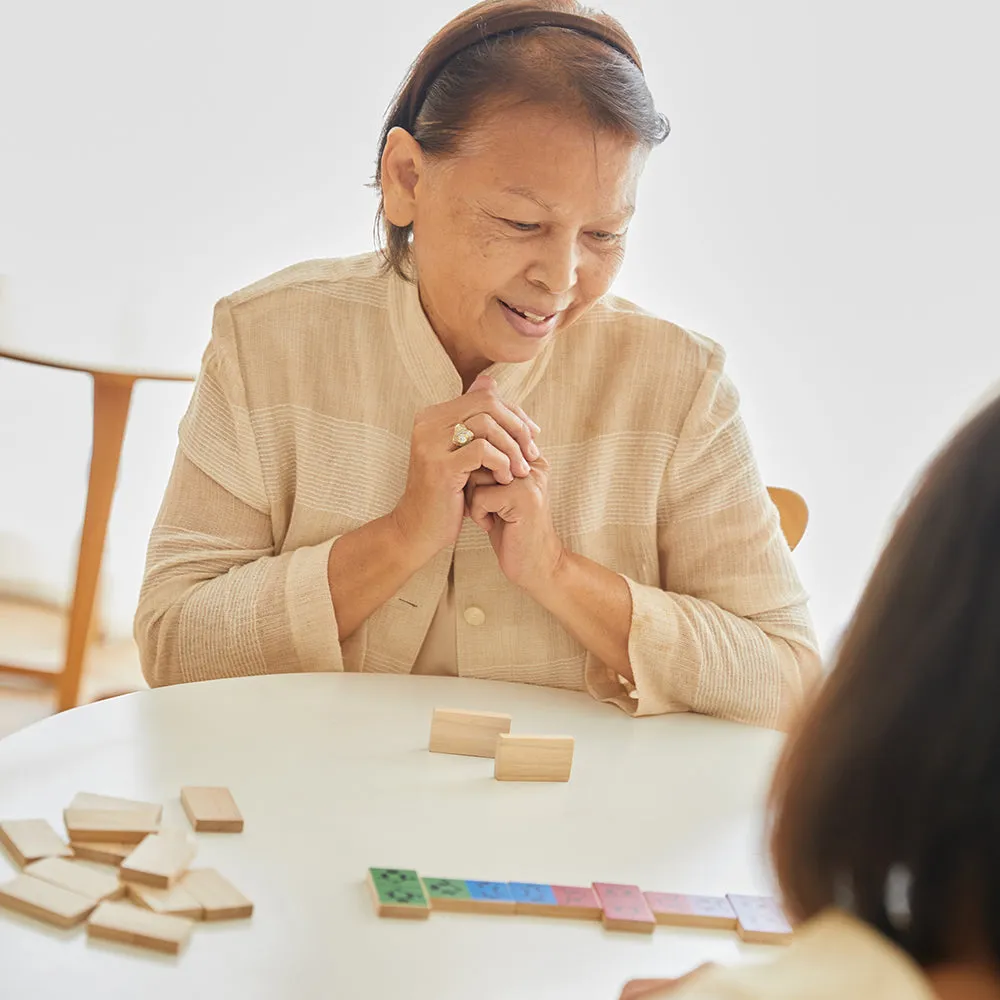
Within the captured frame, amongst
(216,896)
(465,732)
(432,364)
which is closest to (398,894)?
(216,896)

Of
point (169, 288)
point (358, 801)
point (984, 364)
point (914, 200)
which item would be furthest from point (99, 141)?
point (358, 801)

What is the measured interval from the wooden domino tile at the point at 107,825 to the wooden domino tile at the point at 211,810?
0.04 m

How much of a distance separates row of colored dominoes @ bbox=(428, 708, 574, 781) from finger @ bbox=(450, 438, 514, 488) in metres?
0.33

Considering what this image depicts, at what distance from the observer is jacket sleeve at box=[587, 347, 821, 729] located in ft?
5.50

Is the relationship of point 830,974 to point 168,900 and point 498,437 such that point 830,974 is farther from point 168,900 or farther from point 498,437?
point 498,437

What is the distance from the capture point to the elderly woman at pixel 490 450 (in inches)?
64.3

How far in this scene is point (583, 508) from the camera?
1.83 meters

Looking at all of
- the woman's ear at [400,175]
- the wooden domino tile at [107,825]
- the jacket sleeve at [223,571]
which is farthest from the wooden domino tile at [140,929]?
the woman's ear at [400,175]

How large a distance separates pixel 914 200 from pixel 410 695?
2.27 m

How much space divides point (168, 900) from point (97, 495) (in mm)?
2232

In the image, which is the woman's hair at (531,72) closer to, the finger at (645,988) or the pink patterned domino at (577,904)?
the pink patterned domino at (577,904)

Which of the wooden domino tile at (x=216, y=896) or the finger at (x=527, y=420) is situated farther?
the finger at (x=527, y=420)

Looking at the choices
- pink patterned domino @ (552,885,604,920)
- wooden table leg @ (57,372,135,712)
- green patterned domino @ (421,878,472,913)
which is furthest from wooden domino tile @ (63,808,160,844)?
wooden table leg @ (57,372,135,712)

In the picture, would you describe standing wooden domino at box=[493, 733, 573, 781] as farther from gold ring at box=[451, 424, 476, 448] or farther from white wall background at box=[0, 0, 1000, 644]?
white wall background at box=[0, 0, 1000, 644]
